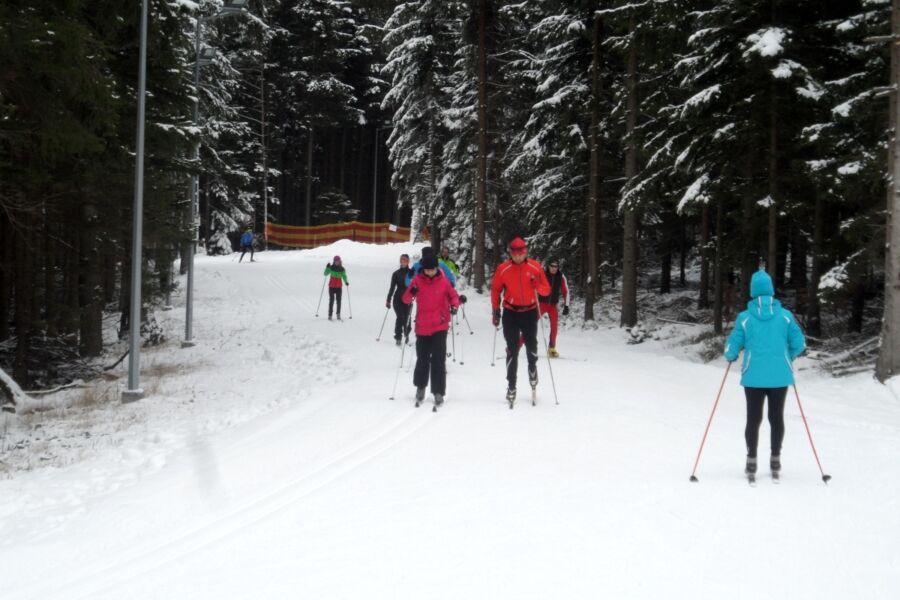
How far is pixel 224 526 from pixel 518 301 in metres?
5.74

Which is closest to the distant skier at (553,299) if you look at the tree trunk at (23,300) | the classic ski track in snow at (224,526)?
the classic ski track in snow at (224,526)

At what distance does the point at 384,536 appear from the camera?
5.38 meters

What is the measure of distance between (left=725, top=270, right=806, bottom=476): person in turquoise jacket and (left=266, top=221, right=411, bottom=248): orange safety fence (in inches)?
1858

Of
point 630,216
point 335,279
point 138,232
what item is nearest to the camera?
point 138,232

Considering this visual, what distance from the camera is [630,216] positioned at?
20.2 metres

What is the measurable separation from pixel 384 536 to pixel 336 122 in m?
49.5

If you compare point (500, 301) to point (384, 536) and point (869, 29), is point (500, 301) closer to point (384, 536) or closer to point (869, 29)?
point (384, 536)

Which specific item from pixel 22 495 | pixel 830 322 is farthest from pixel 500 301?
pixel 830 322

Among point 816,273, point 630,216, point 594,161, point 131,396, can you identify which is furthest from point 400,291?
point 816,273

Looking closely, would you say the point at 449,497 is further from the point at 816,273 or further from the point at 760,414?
the point at 816,273

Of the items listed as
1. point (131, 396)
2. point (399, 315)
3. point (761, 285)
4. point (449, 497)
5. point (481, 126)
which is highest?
point (481, 126)

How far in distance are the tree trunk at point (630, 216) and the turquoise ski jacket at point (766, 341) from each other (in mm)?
11897

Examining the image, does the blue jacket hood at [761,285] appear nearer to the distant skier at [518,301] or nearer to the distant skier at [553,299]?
the distant skier at [518,301]

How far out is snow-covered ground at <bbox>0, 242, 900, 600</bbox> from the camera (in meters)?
4.74
